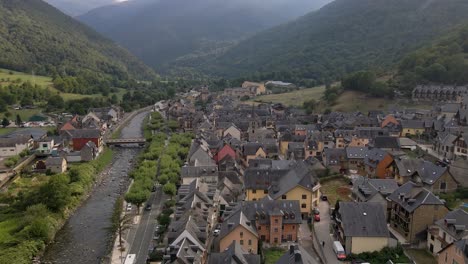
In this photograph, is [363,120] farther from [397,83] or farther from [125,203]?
[125,203]

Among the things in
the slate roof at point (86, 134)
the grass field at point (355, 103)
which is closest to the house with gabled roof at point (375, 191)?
the slate roof at point (86, 134)

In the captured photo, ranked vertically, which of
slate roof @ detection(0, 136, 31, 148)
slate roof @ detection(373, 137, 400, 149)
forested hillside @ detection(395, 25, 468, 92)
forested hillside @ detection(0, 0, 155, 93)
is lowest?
slate roof @ detection(373, 137, 400, 149)

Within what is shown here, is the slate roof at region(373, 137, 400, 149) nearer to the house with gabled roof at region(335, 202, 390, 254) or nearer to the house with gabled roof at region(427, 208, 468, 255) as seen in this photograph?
the house with gabled roof at region(427, 208, 468, 255)

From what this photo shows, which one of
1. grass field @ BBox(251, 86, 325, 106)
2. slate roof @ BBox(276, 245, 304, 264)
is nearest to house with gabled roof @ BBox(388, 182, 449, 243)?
slate roof @ BBox(276, 245, 304, 264)

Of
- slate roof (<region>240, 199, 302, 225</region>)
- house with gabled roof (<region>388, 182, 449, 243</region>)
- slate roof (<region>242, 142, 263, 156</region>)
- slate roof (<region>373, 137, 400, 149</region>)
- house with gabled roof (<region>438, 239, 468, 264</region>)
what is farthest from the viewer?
slate roof (<region>242, 142, 263, 156</region>)

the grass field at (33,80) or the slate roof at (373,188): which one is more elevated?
the grass field at (33,80)

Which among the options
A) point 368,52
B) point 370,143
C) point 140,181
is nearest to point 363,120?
point 370,143

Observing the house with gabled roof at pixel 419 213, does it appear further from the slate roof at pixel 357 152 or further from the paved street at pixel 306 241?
→ the slate roof at pixel 357 152
